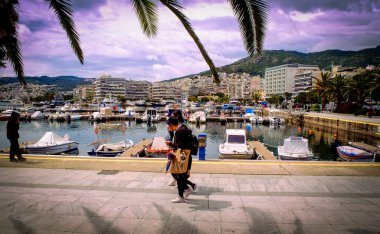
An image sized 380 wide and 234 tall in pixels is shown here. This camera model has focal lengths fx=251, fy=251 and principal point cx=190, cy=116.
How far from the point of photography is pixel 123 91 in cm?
19288

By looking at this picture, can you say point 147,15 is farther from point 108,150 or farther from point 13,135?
point 108,150

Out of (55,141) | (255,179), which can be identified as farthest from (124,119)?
(255,179)

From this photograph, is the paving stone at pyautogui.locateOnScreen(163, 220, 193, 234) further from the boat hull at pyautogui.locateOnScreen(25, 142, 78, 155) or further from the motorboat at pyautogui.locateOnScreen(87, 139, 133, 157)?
the boat hull at pyautogui.locateOnScreen(25, 142, 78, 155)

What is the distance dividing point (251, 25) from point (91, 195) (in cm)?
499

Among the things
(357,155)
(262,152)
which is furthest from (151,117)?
(357,155)

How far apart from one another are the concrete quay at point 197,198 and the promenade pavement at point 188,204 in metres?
0.02

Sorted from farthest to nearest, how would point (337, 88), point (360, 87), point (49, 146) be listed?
point (337, 88) → point (360, 87) → point (49, 146)

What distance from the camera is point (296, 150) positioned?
1894 cm

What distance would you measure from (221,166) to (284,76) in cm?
15665

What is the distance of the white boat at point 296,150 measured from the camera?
60.9ft

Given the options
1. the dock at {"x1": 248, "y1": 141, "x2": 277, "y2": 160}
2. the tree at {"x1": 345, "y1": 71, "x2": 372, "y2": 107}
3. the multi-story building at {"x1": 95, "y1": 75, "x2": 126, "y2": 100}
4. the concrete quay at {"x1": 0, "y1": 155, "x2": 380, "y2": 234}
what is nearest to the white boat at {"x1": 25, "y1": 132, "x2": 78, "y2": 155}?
the concrete quay at {"x1": 0, "y1": 155, "x2": 380, "y2": 234}

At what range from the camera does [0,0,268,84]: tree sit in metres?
4.07

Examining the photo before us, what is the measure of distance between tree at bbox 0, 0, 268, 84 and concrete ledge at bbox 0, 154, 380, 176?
3722mm

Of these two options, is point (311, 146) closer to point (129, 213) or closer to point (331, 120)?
point (331, 120)
